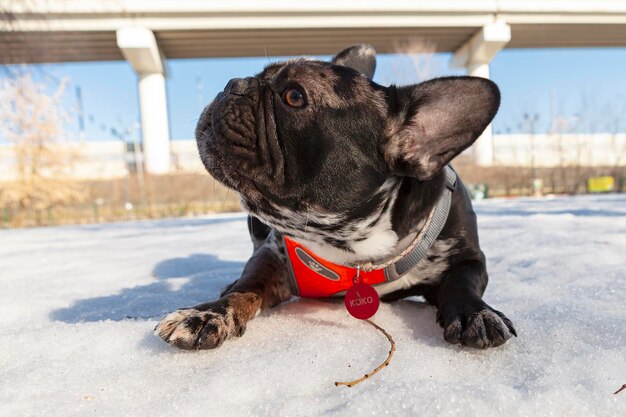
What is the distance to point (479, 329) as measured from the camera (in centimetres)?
150

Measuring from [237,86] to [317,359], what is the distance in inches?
44.0

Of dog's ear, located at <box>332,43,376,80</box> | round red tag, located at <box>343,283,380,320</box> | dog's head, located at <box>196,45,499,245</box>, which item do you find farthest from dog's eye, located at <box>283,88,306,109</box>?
dog's ear, located at <box>332,43,376,80</box>

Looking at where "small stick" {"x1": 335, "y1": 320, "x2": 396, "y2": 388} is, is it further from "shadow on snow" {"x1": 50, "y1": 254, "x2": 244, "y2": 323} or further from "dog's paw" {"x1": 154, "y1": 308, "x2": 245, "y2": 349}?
"shadow on snow" {"x1": 50, "y1": 254, "x2": 244, "y2": 323}

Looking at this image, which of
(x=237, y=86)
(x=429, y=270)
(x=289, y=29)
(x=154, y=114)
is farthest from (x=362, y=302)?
(x=154, y=114)

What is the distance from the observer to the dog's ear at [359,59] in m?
3.38

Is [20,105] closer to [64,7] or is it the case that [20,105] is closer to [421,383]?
[64,7]

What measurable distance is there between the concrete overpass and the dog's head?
801 inches

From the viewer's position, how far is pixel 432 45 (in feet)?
84.8

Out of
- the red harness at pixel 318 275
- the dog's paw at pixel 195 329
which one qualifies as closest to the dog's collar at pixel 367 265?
the red harness at pixel 318 275

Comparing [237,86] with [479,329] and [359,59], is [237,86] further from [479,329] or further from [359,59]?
[359,59]

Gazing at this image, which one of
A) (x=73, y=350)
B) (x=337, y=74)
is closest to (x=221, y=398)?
(x=73, y=350)

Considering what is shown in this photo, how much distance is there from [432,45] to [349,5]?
5.66m

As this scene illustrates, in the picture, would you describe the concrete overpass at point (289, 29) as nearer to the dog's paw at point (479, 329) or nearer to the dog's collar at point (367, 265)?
the dog's collar at point (367, 265)

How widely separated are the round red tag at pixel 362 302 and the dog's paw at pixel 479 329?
29cm
